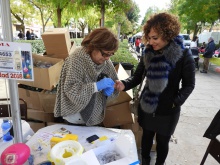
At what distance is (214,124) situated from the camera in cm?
163

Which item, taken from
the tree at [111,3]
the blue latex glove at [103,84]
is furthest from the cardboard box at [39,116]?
the tree at [111,3]

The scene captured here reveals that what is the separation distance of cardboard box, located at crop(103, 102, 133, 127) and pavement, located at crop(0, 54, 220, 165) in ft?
2.24

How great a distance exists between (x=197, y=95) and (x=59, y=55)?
418 centimetres

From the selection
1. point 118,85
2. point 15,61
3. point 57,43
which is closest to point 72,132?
point 118,85

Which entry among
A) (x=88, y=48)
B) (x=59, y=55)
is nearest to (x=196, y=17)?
(x=59, y=55)

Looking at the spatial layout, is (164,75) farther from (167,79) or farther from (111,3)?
(111,3)

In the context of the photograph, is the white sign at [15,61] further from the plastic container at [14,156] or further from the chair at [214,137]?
the chair at [214,137]

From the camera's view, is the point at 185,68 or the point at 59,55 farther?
the point at 59,55

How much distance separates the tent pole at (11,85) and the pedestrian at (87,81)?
0.43m

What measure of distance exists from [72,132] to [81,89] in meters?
A: 0.36

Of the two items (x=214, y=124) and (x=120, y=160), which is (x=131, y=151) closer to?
(x=120, y=160)

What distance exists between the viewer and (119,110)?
2.32m

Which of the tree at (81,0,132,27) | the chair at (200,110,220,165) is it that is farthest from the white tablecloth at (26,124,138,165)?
the tree at (81,0,132,27)

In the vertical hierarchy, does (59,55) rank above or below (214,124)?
above
